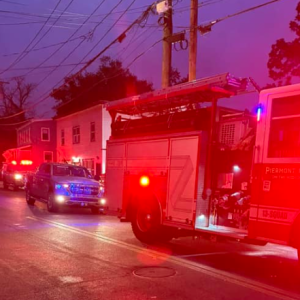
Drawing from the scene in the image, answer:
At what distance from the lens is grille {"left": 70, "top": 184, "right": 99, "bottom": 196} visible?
14825 millimetres

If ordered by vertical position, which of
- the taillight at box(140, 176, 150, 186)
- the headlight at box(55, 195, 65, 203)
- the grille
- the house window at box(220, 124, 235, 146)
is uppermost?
the house window at box(220, 124, 235, 146)

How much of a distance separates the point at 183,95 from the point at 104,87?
1490 inches

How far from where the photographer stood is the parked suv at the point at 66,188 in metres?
14.7

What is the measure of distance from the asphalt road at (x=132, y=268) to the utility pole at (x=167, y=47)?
555 centimetres

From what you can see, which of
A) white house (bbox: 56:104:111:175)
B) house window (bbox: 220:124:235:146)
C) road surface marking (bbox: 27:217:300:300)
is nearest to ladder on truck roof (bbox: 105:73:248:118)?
house window (bbox: 220:124:235:146)

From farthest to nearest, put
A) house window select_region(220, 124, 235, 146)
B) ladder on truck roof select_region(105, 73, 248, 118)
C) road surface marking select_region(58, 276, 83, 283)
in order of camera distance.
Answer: ladder on truck roof select_region(105, 73, 248, 118) < house window select_region(220, 124, 235, 146) < road surface marking select_region(58, 276, 83, 283)


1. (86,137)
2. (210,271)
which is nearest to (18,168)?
(86,137)

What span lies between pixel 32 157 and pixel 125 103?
27990mm

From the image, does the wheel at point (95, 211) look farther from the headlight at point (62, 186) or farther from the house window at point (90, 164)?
the house window at point (90, 164)

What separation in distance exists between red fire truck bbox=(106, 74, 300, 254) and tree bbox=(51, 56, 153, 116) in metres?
34.8

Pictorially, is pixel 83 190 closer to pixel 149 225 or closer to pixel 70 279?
pixel 149 225

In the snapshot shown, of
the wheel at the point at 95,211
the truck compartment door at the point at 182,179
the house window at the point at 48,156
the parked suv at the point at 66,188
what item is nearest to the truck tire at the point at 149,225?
the truck compartment door at the point at 182,179

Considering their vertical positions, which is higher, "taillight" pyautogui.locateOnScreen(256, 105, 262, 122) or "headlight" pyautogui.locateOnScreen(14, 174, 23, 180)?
"taillight" pyautogui.locateOnScreen(256, 105, 262, 122)

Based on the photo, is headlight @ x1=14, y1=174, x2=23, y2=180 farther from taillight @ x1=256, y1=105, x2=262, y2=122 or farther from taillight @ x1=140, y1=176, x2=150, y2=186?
taillight @ x1=256, y1=105, x2=262, y2=122
